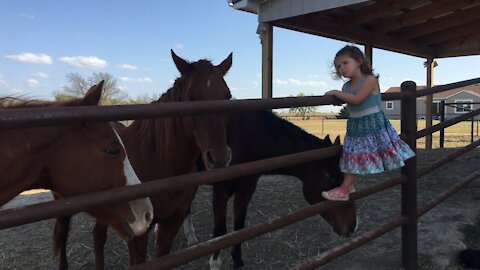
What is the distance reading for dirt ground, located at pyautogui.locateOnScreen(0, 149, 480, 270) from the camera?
128 inches

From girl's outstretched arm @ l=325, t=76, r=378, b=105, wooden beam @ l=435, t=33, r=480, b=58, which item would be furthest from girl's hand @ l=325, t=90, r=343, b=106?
wooden beam @ l=435, t=33, r=480, b=58

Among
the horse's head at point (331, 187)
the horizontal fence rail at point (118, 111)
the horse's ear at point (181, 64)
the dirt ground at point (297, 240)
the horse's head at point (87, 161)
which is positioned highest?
the horse's ear at point (181, 64)

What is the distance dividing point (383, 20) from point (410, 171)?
17.2ft

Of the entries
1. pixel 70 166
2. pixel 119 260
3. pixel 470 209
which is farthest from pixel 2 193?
pixel 470 209

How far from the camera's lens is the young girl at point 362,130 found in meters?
2.23

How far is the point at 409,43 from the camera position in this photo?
8.26 meters

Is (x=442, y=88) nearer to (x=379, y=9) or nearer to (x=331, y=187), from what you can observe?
(x=331, y=187)

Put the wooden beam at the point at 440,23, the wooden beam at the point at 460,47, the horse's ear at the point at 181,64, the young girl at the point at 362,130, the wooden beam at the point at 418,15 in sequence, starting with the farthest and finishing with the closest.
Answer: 1. the wooden beam at the point at 460,47
2. the wooden beam at the point at 440,23
3. the wooden beam at the point at 418,15
4. the horse's ear at the point at 181,64
5. the young girl at the point at 362,130

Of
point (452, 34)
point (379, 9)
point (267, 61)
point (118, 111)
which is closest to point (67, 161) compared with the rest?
point (118, 111)

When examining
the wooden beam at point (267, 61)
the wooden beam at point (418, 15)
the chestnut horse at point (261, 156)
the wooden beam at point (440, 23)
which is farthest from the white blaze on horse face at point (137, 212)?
the wooden beam at point (440, 23)

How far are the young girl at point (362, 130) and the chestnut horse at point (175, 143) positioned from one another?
730 millimetres

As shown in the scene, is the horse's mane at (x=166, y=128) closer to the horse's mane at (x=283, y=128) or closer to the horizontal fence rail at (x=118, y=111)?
the horizontal fence rail at (x=118, y=111)

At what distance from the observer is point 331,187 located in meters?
2.99

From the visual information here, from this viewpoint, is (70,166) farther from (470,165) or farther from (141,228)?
(470,165)
